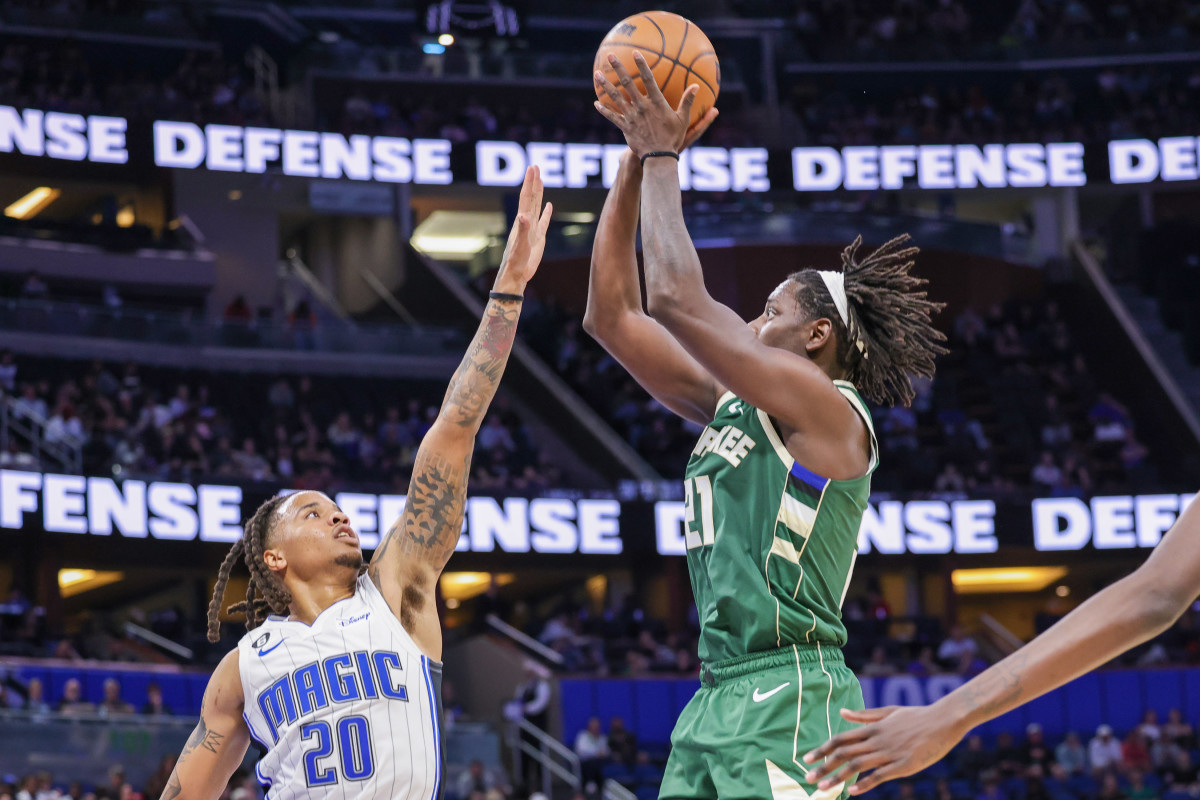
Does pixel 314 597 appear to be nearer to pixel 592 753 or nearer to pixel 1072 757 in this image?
pixel 592 753

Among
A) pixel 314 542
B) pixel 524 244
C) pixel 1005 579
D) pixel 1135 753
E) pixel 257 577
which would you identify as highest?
pixel 524 244

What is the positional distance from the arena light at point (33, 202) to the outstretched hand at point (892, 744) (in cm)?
2921

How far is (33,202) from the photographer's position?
30.2 meters

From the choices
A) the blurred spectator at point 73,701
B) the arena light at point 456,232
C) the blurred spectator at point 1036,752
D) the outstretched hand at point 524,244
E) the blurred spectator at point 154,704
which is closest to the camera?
the outstretched hand at point 524,244

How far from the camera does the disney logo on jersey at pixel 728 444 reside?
4.05 metres

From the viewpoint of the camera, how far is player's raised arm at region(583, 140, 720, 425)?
171 inches

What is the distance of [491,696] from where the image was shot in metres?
22.2

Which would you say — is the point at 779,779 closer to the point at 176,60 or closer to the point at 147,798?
the point at 147,798

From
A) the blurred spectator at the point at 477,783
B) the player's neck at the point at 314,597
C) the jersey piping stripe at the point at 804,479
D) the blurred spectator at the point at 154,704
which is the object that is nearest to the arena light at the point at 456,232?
the blurred spectator at the point at 154,704

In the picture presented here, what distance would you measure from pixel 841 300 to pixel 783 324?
0.16 meters

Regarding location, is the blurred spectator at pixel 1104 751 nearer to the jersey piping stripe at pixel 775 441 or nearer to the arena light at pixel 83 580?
the arena light at pixel 83 580

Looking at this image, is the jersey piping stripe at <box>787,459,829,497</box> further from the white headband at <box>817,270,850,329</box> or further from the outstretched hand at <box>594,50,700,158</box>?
the outstretched hand at <box>594,50,700,158</box>

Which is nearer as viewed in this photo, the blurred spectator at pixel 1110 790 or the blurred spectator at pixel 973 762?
the blurred spectator at pixel 1110 790


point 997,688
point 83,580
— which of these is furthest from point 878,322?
point 83,580
